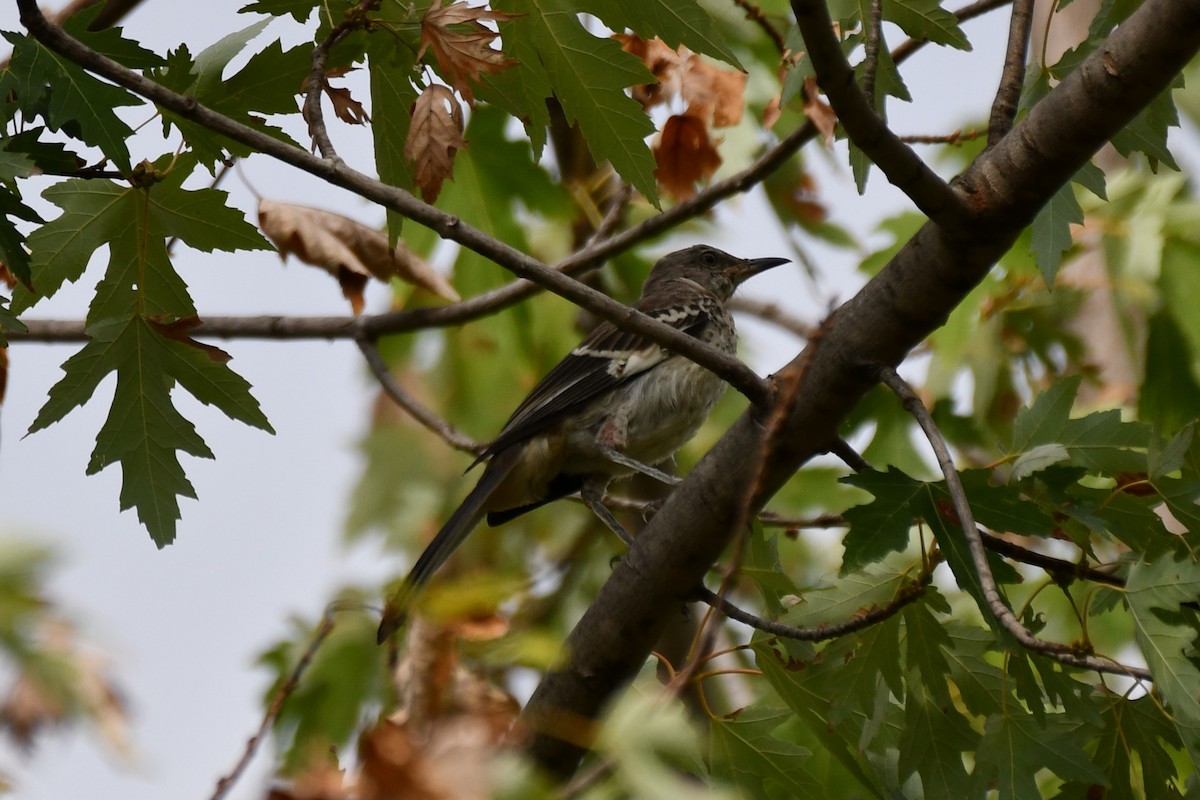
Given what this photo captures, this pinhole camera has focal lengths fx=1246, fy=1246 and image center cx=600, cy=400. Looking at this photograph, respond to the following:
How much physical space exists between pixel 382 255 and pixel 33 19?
2.31 metres

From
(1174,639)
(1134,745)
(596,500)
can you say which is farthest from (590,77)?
(596,500)

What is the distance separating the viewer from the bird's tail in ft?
13.8

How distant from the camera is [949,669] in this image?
9.98 ft

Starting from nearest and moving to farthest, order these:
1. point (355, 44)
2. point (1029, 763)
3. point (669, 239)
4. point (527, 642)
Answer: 1. point (527, 642)
2. point (1029, 763)
3. point (355, 44)
4. point (669, 239)

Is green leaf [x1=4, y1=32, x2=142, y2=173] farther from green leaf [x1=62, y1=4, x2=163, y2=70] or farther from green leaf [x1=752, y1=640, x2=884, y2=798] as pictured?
green leaf [x1=752, y1=640, x2=884, y2=798]

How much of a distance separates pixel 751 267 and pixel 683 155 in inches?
82.8

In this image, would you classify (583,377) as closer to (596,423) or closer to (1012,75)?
(596,423)

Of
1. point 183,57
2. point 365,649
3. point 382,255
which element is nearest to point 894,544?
point 183,57

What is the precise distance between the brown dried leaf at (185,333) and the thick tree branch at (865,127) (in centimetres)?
162

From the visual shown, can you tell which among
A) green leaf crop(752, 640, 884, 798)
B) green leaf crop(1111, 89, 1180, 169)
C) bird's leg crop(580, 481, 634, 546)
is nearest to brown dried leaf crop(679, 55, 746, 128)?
bird's leg crop(580, 481, 634, 546)

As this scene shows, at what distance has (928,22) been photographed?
→ 3.14 metres

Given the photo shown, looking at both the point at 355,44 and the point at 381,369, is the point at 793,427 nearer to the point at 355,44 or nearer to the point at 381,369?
the point at 355,44

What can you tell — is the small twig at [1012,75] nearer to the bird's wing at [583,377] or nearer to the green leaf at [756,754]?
the green leaf at [756,754]

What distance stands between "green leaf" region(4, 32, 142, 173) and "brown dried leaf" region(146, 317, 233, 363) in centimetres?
49
